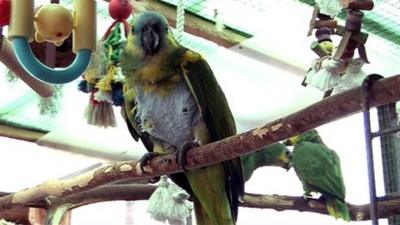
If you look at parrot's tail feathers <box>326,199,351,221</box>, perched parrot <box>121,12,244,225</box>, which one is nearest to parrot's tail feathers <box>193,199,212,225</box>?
perched parrot <box>121,12,244,225</box>

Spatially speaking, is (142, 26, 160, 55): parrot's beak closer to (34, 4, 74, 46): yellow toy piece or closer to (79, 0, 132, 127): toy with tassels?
(79, 0, 132, 127): toy with tassels

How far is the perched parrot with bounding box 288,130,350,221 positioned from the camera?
5.65 ft

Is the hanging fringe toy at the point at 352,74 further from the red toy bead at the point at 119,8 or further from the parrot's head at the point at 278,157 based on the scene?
the parrot's head at the point at 278,157

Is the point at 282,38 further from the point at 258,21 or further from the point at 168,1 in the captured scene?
the point at 168,1

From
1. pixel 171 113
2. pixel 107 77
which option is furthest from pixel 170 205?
pixel 107 77

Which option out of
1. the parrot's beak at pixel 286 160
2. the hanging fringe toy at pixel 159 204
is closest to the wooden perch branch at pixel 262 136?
the hanging fringe toy at pixel 159 204

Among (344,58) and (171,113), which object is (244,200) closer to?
(171,113)

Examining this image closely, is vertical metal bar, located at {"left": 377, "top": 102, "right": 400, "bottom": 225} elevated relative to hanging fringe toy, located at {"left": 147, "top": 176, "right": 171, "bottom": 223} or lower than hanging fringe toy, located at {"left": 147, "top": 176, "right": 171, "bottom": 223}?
elevated

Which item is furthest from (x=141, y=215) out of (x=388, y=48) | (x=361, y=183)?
(x=388, y=48)

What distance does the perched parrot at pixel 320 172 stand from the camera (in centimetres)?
172

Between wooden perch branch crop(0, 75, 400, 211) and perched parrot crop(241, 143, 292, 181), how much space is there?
64cm

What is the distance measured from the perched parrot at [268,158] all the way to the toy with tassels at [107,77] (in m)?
0.67

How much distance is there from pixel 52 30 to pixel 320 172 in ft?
3.98

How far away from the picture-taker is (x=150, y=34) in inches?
47.1
